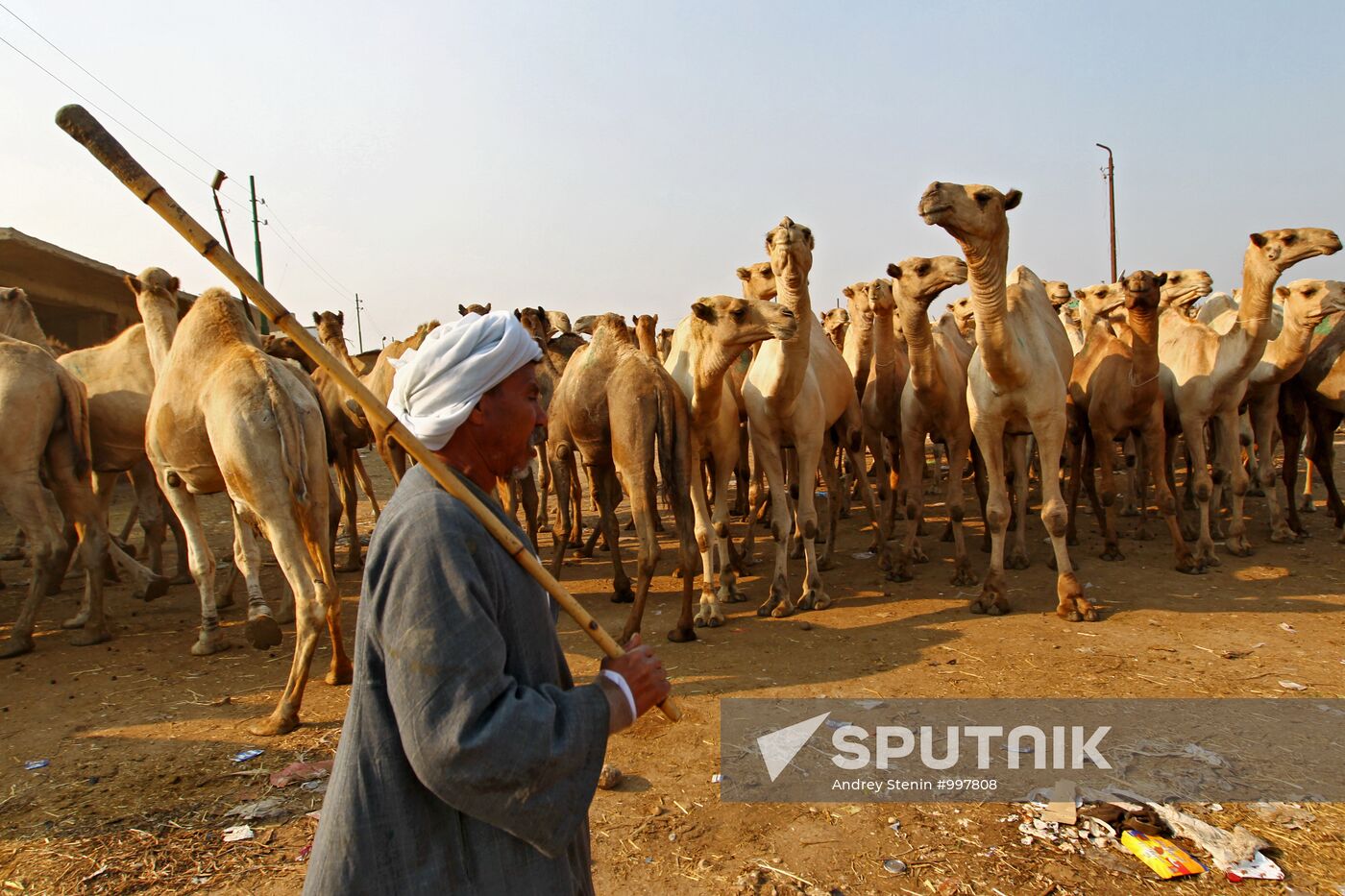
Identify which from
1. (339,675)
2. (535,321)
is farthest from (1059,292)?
(339,675)

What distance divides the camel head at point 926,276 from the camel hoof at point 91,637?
7.62 m

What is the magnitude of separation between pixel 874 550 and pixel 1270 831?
619 centimetres

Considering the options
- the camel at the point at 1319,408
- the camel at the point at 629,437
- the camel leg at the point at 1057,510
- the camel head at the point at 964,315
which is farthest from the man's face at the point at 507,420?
the camel head at the point at 964,315

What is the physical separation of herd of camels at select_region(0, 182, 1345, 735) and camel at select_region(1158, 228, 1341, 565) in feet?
0.08

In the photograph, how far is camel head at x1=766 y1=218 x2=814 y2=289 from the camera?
23.9 ft

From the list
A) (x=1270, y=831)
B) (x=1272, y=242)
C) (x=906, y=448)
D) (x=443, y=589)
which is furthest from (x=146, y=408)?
(x=1272, y=242)

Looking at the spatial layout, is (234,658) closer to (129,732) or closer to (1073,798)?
(129,732)

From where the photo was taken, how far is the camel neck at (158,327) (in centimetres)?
748

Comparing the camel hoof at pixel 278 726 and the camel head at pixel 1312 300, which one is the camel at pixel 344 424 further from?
the camel head at pixel 1312 300

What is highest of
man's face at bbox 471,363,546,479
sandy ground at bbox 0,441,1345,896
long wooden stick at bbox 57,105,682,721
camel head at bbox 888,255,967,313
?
camel head at bbox 888,255,967,313

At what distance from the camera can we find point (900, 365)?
10016 millimetres

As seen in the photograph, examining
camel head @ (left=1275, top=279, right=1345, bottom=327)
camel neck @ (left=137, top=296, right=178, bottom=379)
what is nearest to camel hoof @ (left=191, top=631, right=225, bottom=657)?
camel neck @ (left=137, top=296, right=178, bottom=379)

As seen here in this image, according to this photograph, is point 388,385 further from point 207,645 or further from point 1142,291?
point 1142,291

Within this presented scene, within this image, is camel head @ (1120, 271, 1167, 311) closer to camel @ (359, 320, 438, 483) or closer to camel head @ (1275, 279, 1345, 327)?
camel head @ (1275, 279, 1345, 327)
